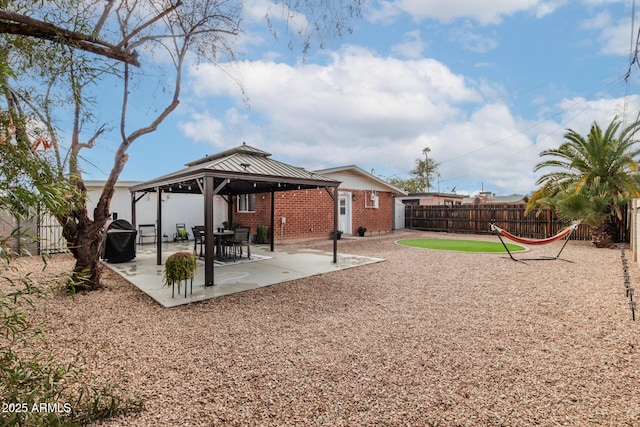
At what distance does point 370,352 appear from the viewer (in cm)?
348

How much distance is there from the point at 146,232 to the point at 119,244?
6000 mm

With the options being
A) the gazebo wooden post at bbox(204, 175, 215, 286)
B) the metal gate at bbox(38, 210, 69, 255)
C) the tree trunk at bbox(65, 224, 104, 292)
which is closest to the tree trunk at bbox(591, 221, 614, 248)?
the gazebo wooden post at bbox(204, 175, 215, 286)

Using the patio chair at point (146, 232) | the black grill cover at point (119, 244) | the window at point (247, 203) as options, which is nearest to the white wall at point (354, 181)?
the window at point (247, 203)

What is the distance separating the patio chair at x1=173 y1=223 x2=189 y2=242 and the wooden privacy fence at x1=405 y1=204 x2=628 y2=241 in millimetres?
14150

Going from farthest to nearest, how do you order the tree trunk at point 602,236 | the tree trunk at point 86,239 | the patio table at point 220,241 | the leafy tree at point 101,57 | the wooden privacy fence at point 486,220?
the wooden privacy fence at point 486,220 → the tree trunk at point 602,236 → the patio table at point 220,241 → the tree trunk at point 86,239 → the leafy tree at point 101,57

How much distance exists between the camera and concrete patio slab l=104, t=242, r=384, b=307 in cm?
591

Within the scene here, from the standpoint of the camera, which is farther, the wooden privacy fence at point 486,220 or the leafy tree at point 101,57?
the wooden privacy fence at point 486,220

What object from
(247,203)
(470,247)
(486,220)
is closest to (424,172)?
(486,220)

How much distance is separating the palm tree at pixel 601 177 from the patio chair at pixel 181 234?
1567 centimetres

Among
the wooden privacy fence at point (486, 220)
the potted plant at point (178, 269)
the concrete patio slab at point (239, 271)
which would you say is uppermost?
the wooden privacy fence at point (486, 220)

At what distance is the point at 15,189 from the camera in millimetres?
1935

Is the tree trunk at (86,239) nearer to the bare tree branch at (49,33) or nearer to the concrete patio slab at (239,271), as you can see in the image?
the concrete patio slab at (239,271)

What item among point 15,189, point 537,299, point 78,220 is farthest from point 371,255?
point 15,189

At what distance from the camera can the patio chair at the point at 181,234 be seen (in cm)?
1525
